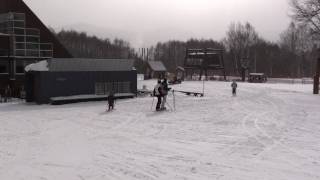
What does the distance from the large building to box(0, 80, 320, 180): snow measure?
18.1 metres

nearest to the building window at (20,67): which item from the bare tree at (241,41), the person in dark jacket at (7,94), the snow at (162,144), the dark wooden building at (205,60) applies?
the person in dark jacket at (7,94)

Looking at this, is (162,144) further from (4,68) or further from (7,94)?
(4,68)

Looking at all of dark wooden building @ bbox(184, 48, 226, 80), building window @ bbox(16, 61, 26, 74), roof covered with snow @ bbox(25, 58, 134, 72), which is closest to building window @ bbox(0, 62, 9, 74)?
building window @ bbox(16, 61, 26, 74)

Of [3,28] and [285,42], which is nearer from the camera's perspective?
[3,28]

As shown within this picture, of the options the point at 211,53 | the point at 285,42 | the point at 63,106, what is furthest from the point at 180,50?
the point at 63,106

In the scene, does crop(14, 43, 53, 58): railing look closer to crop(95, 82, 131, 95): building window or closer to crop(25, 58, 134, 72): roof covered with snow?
crop(25, 58, 134, 72): roof covered with snow

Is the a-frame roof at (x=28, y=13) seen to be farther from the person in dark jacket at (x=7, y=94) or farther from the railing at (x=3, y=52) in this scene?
the person in dark jacket at (x=7, y=94)

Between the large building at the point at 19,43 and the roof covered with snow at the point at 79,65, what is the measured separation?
323 inches

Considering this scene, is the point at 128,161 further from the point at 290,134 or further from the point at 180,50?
the point at 180,50

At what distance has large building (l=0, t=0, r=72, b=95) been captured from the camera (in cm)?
4447

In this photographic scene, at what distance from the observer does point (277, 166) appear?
13.3 metres

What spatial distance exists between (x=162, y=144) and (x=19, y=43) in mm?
32929

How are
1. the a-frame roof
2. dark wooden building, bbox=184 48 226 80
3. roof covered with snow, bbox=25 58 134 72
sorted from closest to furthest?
roof covered with snow, bbox=25 58 134 72, the a-frame roof, dark wooden building, bbox=184 48 226 80

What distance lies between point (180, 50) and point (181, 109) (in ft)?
443
